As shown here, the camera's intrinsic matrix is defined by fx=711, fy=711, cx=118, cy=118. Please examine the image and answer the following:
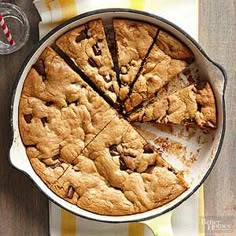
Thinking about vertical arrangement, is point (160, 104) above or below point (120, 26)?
below

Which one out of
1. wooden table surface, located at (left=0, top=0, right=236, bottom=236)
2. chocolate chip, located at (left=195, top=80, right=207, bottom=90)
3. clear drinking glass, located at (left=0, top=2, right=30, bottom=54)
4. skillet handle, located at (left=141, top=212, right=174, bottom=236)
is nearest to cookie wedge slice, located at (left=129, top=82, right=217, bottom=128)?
chocolate chip, located at (left=195, top=80, right=207, bottom=90)

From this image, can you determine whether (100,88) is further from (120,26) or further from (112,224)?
(112,224)

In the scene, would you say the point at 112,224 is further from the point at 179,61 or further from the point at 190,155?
the point at 179,61

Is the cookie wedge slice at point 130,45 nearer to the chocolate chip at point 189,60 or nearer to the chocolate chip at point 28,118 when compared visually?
the chocolate chip at point 189,60

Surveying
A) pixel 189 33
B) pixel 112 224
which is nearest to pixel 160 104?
pixel 189 33

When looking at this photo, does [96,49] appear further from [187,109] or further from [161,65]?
[187,109]

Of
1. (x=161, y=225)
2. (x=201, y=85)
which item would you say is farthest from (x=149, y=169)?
(x=201, y=85)

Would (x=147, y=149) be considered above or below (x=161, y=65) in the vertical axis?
below

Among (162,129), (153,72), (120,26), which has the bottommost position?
(162,129)
